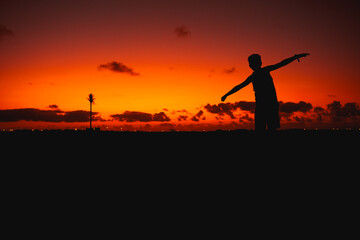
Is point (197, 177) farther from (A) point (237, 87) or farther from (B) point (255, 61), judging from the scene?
(B) point (255, 61)

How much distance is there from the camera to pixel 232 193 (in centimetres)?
414

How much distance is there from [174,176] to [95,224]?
2500mm

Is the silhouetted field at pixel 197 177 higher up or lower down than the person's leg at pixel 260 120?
lower down

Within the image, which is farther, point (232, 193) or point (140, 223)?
point (232, 193)

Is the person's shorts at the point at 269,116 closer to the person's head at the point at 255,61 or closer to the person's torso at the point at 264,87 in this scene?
the person's torso at the point at 264,87

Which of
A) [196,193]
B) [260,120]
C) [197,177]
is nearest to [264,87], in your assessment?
[260,120]

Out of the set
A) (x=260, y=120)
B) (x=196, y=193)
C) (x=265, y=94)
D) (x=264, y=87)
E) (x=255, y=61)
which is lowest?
(x=196, y=193)

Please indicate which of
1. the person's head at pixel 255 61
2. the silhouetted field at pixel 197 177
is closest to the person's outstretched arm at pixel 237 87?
the person's head at pixel 255 61

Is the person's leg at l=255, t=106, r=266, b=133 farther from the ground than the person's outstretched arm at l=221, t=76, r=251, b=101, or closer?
closer

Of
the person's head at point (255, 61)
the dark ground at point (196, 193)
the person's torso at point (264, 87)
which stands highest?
the person's head at point (255, 61)

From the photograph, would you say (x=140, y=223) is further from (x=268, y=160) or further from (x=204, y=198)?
(x=268, y=160)

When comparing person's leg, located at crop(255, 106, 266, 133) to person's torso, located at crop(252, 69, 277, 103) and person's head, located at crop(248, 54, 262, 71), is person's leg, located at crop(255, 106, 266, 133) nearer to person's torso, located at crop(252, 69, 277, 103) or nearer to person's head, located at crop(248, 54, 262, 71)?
person's torso, located at crop(252, 69, 277, 103)

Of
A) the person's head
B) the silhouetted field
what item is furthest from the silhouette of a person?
the silhouetted field

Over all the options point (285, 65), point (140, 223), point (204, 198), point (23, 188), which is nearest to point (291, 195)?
point (204, 198)
